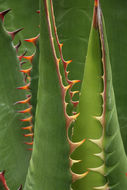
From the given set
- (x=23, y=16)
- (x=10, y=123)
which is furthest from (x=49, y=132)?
(x=23, y=16)

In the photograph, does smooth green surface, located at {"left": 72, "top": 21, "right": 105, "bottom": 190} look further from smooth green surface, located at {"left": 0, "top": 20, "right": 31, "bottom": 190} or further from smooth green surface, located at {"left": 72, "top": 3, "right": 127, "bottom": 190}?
smooth green surface, located at {"left": 0, "top": 20, "right": 31, "bottom": 190}

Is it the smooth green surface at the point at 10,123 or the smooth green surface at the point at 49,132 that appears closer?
the smooth green surface at the point at 49,132

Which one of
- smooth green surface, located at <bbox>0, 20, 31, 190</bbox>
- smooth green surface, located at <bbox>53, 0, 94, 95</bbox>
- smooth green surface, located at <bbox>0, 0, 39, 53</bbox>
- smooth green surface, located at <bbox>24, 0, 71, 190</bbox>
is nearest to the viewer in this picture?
smooth green surface, located at <bbox>24, 0, 71, 190</bbox>

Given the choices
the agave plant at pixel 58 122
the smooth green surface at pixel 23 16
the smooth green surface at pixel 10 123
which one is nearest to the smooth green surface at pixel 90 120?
the agave plant at pixel 58 122

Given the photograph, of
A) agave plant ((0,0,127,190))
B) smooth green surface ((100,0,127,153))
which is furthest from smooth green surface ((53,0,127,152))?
agave plant ((0,0,127,190))

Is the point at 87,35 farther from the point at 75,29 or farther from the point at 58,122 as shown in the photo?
the point at 58,122

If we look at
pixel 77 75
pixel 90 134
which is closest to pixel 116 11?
pixel 77 75

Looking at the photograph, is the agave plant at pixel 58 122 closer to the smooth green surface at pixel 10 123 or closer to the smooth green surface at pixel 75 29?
the smooth green surface at pixel 10 123
